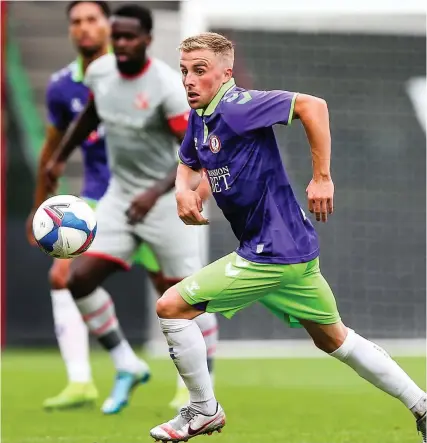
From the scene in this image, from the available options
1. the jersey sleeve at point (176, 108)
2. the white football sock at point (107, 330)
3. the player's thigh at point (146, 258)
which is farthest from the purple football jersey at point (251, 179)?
the white football sock at point (107, 330)

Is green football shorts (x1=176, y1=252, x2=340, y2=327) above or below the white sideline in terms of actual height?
above

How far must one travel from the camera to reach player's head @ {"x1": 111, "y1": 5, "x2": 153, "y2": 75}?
6852 mm

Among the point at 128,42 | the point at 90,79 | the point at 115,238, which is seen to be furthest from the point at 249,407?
the point at 128,42

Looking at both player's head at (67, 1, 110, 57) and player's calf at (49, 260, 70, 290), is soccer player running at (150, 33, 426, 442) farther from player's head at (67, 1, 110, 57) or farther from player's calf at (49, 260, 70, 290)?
player's head at (67, 1, 110, 57)

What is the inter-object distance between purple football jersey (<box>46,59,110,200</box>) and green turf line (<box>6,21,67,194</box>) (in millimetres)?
4066

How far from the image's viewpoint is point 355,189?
1165 cm

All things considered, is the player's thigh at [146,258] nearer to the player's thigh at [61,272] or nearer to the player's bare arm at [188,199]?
the player's thigh at [61,272]

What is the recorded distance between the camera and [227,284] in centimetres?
473

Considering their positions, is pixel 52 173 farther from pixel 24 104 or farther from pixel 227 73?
pixel 24 104

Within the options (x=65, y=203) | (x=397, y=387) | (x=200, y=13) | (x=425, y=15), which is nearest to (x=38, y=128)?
(x=200, y=13)

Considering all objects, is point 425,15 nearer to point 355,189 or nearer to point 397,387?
point 355,189

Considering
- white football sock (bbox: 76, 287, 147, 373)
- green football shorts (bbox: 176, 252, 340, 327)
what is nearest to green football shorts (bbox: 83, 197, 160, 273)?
white football sock (bbox: 76, 287, 147, 373)

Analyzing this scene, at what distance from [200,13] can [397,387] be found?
756cm

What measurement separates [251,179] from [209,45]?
58cm
